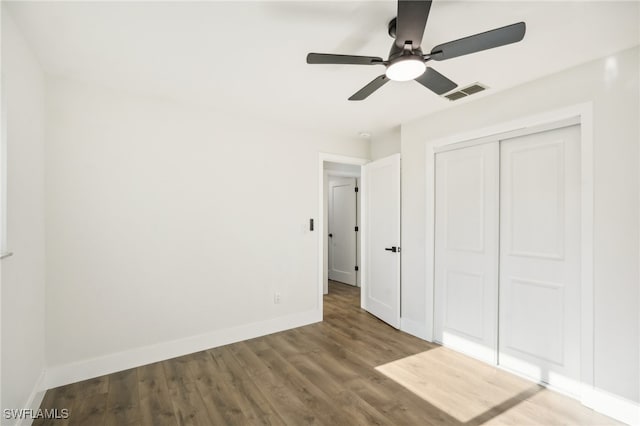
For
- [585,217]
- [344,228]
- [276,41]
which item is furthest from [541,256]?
[344,228]

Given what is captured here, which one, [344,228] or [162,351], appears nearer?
[162,351]

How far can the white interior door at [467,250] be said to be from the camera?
2.86m

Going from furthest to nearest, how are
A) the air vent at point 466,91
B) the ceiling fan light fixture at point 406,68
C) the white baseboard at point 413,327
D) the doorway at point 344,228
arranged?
the doorway at point 344,228, the white baseboard at point 413,327, the air vent at point 466,91, the ceiling fan light fixture at point 406,68

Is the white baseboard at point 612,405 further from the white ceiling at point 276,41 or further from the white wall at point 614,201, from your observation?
the white ceiling at point 276,41

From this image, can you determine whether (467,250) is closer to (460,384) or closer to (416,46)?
(460,384)

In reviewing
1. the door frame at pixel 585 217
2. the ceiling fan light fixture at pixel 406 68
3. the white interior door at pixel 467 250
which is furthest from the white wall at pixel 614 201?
the ceiling fan light fixture at pixel 406 68

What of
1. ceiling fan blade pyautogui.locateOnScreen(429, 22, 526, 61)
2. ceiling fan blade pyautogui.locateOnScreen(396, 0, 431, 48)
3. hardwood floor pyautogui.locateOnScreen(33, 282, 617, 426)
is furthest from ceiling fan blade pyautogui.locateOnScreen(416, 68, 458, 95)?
hardwood floor pyautogui.locateOnScreen(33, 282, 617, 426)

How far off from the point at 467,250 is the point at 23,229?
11.8 ft

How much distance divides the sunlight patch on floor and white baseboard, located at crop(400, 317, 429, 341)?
356 millimetres

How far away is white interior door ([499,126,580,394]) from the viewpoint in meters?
2.36

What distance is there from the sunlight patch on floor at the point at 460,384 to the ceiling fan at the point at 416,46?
2261 mm

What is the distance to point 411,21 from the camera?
1428mm

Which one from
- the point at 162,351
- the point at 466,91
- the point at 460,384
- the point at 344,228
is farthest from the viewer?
the point at 344,228

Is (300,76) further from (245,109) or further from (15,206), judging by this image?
(15,206)
